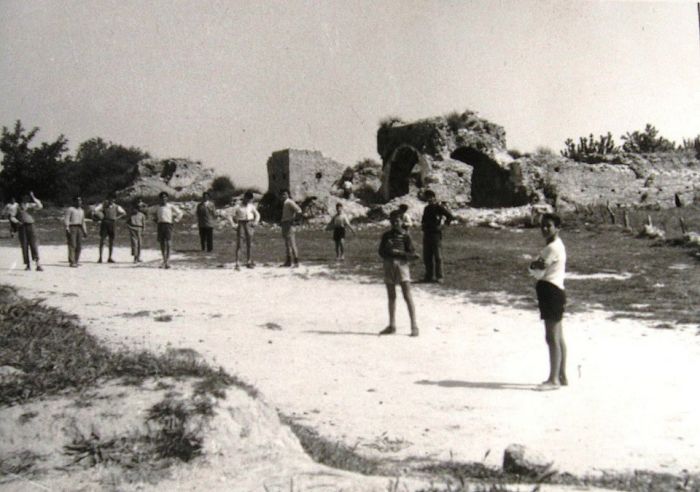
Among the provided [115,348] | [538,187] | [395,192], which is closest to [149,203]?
[395,192]

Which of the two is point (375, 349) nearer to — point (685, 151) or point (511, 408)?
point (511, 408)

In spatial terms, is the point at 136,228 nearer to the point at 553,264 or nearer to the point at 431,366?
the point at 431,366

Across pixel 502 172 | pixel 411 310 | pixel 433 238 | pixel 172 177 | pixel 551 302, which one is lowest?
pixel 411 310

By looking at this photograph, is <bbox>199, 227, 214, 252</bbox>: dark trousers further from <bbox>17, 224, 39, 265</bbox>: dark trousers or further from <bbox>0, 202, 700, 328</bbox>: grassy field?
<bbox>17, 224, 39, 265</bbox>: dark trousers

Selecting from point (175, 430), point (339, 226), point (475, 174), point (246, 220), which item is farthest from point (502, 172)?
point (175, 430)

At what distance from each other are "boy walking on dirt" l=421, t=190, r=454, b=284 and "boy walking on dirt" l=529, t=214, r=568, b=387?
20.8 ft

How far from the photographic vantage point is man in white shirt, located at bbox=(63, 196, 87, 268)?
47.9 ft

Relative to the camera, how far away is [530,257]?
16.4m

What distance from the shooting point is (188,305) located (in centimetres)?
1063

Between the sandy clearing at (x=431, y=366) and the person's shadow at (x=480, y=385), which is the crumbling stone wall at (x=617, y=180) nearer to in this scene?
the sandy clearing at (x=431, y=366)

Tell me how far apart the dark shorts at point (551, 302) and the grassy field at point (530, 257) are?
3184 millimetres

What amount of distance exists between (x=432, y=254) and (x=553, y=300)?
6.65m

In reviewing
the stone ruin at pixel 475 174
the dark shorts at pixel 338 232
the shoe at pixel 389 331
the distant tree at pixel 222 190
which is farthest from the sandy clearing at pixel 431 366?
the distant tree at pixel 222 190

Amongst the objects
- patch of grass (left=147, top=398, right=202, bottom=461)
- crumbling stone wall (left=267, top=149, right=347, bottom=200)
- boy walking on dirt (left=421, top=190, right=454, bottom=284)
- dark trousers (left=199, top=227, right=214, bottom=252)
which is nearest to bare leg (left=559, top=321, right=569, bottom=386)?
patch of grass (left=147, top=398, right=202, bottom=461)
